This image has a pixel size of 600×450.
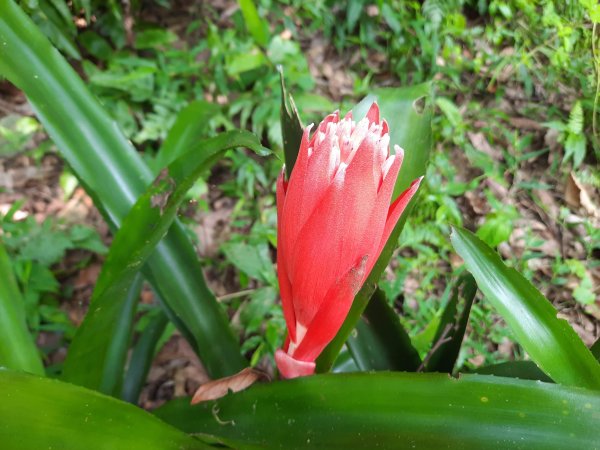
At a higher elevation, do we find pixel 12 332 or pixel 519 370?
pixel 12 332

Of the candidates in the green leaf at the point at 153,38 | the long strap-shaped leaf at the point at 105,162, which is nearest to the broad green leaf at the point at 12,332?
the long strap-shaped leaf at the point at 105,162

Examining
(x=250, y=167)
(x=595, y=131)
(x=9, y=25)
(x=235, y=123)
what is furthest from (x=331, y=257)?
(x=595, y=131)

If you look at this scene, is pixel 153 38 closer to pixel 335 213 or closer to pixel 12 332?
pixel 12 332

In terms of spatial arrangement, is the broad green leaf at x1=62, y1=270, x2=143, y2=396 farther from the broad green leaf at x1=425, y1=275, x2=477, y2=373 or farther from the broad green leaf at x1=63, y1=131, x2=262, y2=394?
the broad green leaf at x1=425, y1=275, x2=477, y2=373

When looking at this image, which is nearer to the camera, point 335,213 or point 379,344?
point 335,213

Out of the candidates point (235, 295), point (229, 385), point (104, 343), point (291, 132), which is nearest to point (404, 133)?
point (291, 132)
